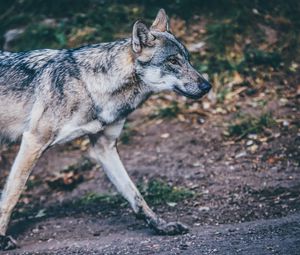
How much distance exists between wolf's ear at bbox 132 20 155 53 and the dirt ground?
74.8 inches

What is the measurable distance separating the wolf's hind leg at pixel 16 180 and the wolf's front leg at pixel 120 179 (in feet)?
2.46

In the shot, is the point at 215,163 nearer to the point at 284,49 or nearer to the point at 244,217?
the point at 244,217

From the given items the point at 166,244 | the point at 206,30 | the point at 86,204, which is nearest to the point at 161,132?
the point at 86,204

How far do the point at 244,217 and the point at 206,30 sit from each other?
5402 mm

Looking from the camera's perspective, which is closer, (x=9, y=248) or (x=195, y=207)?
(x=9, y=248)

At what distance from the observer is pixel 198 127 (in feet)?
27.2

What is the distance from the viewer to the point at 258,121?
313 inches

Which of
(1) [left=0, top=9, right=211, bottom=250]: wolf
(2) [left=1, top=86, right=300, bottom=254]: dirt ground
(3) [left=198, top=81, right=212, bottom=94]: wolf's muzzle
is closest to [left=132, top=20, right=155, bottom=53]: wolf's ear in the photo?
(1) [left=0, top=9, right=211, bottom=250]: wolf

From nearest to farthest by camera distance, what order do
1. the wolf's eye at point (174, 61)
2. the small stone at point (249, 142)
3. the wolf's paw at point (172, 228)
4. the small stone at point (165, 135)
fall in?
the wolf's paw at point (172, 228)
the wolf's eye at point (174, 61)
the small stone at point (249, 142)
the small stone at point (165, 135)

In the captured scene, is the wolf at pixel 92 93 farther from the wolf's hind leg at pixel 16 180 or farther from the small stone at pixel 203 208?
the small stone at pixel 203 208

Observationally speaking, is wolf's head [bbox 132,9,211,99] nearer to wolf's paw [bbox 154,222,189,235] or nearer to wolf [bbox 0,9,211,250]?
wolf [bbox 0,9,211,250]

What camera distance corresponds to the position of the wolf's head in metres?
5.46

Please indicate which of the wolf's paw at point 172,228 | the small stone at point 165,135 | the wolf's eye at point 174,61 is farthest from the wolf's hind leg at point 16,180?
the small stone at point 165,135

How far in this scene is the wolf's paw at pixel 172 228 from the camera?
208 inches
